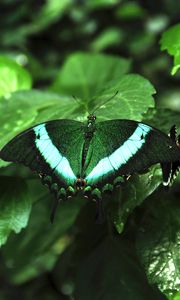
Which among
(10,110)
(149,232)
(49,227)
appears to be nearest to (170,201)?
(149,232)

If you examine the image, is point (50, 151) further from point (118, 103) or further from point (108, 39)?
point (108, 39)

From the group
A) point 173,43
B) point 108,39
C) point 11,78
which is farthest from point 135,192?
point 108,39

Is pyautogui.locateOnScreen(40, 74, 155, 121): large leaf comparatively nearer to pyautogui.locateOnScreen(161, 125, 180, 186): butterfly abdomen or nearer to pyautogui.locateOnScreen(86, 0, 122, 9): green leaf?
pyautogui.locateOnScreen(161, 125, 180, 186): butterfly abdomen

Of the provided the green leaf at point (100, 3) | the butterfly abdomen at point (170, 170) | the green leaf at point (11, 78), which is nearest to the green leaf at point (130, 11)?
the green leaf at point (100, 3)

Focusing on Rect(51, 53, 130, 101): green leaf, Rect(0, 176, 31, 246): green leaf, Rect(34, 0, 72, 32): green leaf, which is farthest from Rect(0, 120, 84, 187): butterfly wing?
Rect(34, 0, 72, 32): green leaf

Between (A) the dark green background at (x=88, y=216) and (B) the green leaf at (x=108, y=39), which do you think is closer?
(A) the dark green background at (x=88, y=216)

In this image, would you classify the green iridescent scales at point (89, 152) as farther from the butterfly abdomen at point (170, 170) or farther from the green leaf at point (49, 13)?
the green leaf at point (49, 13)
